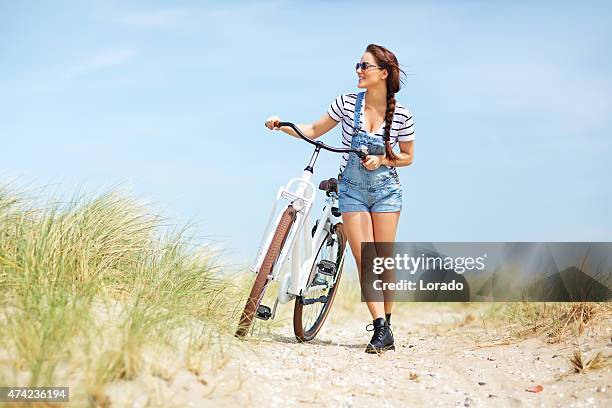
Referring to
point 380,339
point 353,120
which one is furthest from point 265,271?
point 353,120

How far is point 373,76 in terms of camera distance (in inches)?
219

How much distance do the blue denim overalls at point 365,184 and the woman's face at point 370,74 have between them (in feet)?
0.57

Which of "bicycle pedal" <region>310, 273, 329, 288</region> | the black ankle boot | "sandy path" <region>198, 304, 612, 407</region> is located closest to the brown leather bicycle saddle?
"bicycle pedal" <region>310, 273, 329, 288</region>

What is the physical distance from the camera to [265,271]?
205 inches

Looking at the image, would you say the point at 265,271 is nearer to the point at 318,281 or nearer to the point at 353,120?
the point at 318,281

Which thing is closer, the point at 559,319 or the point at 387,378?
the point at 387,378

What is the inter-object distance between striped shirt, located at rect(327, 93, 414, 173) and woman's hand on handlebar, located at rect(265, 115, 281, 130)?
496mm

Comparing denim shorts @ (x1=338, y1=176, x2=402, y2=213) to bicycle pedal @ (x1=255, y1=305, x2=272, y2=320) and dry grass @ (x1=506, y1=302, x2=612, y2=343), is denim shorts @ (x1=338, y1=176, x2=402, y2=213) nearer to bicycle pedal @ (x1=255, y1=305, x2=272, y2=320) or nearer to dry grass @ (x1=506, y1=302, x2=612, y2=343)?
bicycle pedal @ (x1=255, y1=305, x2=272, y2=320)

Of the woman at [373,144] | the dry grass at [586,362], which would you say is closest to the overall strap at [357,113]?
the woman at [373,144]

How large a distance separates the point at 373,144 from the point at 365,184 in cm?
31

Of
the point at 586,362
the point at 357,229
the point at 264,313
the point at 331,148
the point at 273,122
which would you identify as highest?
the point at 273,122

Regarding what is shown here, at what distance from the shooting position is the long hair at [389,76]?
5.58m

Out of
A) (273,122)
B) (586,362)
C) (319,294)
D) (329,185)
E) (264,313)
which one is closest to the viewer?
(586,362)

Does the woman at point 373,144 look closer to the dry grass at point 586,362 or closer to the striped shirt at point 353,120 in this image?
the striped shirt at point 353,120
